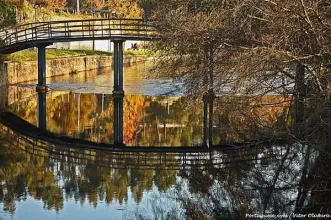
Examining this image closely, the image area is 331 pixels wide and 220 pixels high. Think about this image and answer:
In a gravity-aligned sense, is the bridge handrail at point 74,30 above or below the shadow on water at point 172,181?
above

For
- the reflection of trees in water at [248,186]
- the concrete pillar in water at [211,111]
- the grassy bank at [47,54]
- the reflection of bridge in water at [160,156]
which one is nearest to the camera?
the reflection of trees in water at [248,186]

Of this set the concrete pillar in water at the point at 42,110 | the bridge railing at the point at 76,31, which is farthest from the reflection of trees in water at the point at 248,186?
the bridge railing at the point at 76,31

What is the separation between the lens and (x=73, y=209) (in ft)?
45.0

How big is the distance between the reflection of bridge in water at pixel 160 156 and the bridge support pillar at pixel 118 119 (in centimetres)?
186

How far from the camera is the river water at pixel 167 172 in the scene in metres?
13.7

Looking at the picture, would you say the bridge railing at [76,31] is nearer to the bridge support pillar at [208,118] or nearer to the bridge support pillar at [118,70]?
the bridge support pillar at [118,70]

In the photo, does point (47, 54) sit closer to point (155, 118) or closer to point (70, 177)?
point (155, 118)

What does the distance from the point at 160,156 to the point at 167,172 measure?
2.17 m

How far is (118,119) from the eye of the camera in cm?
2689

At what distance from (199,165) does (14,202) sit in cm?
561

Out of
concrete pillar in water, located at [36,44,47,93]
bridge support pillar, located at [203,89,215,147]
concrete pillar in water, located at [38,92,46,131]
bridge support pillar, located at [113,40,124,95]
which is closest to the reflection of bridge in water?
bridge support pillar, located at [203,89,215,147]

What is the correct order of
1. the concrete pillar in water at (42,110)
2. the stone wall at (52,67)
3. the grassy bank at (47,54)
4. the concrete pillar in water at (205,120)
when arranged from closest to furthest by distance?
the concrete pillar in water at (205,120), the concrete pillar in water at (42,110), the stone wall at (52,67), the grassy bank at (47,54)

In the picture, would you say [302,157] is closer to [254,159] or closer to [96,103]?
[254,159]

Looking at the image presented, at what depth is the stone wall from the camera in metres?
37.0
